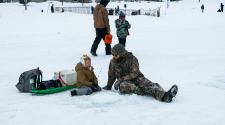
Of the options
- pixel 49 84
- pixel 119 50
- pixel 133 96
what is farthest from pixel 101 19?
pixel 133 96

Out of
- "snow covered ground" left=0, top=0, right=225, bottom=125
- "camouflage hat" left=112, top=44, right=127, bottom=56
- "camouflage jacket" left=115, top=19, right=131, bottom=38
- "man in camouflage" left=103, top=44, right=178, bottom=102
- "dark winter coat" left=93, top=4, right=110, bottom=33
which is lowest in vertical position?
"snow covered ground" left=0, top=0, right=225, bottom=125

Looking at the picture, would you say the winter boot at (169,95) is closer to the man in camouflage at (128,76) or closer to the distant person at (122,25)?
the man in camouflage at (128,76)

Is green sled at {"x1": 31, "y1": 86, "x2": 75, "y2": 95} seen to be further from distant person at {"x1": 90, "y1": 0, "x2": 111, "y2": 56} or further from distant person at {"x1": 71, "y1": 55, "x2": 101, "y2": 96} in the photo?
distant person at {"x1": 90, "y1": 0, "x2": 111, "y2": 56}

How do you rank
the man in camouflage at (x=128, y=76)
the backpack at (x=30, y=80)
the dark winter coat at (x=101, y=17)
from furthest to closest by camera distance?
the dark winter coat at (x=101, y=17), the backpack at (x=30, y=80), the man in camouflage at (x=128, y=76)

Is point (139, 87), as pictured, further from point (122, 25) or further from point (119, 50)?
point (122, 25)

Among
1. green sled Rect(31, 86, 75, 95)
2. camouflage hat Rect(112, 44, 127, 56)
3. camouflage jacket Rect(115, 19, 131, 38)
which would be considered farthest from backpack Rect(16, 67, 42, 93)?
camouflage jacket Rect(115, 19, 131, 38)

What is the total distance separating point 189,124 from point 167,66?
592cm

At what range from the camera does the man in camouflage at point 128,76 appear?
8258 mm

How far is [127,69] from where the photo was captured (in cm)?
859

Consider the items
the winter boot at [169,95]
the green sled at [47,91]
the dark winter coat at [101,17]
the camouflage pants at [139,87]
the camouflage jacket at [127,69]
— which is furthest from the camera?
the dark winter coat at [101,17]

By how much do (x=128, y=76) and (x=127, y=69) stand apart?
0.17 meters

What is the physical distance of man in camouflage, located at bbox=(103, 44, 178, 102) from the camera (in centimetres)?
826

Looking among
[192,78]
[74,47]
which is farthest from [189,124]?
[74,47]

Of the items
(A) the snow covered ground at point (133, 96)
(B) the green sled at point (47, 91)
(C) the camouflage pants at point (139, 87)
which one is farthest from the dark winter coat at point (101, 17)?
(C) the camouflage pants at point (139, 87)
